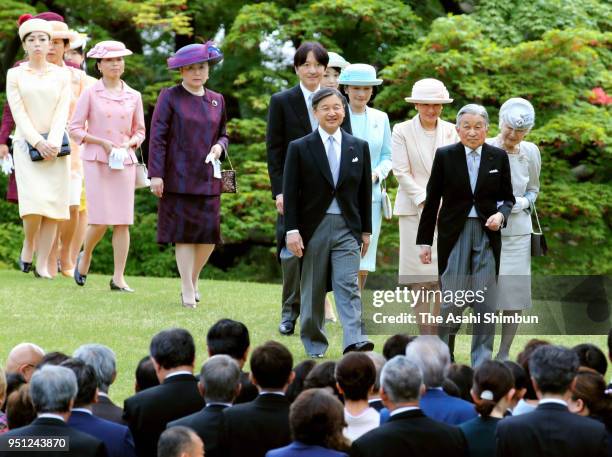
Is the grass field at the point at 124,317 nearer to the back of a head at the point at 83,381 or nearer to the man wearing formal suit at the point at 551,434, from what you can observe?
the back of a head at the point at 83,381

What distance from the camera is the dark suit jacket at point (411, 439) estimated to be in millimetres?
5414

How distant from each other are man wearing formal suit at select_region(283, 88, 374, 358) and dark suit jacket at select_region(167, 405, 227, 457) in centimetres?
305

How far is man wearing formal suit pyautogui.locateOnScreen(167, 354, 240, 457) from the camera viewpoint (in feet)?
19.1

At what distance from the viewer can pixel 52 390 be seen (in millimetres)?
5547

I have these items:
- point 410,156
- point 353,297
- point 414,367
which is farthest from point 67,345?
point 414,367

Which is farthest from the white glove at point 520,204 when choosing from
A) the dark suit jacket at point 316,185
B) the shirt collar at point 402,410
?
the shirt collar at point 402,410

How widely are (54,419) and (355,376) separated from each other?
1338mm

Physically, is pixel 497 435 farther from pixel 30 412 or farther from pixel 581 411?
pixel 30 412

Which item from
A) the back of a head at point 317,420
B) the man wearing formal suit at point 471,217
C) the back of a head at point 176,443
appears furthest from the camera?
the man wearing formal suit at point 471,217

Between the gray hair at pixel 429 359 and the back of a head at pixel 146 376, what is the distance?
52.7 inches

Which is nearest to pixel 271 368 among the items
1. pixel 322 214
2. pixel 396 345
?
pixel 396 345

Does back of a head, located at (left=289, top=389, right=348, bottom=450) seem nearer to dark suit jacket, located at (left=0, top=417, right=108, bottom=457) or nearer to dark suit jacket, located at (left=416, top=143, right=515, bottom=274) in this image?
dark suit jacket, located at (left=0, top=417, right=108, bottom=457)

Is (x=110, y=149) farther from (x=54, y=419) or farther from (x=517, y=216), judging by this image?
(x=54, y=419)

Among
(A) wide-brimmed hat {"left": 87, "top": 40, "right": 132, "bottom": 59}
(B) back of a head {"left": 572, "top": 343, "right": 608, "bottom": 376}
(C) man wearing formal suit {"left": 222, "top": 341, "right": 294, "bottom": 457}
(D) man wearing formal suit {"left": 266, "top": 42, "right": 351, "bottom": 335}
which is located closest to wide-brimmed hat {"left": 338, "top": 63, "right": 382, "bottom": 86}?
(D) man wearing formal suit {"left": 266, "top": 42, "right": 351, "bottom": 335}
